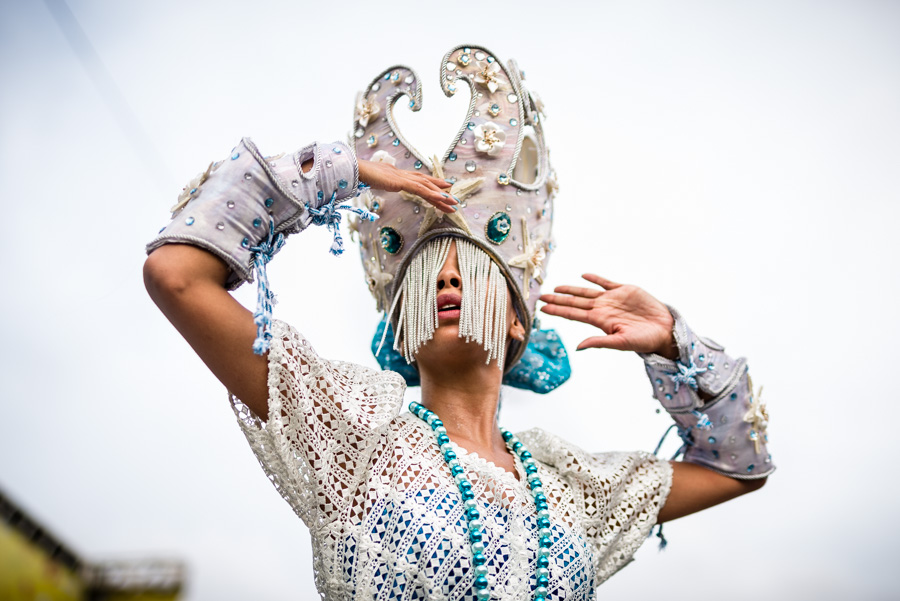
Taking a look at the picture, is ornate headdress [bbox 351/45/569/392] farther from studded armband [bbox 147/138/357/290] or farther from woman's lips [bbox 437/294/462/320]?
studded armband [bbox 147/138/357/290]

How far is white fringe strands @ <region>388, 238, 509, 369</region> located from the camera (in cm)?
215

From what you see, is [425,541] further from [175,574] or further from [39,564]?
[39,564]

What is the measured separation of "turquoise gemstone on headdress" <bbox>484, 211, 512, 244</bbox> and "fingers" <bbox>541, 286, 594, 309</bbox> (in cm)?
21

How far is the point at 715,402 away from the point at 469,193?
0.93 m

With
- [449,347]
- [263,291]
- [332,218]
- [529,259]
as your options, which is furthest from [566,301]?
[263,291]

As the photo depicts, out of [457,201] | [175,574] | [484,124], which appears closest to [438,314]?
[457,201]

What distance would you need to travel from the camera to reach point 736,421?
241 centimetres

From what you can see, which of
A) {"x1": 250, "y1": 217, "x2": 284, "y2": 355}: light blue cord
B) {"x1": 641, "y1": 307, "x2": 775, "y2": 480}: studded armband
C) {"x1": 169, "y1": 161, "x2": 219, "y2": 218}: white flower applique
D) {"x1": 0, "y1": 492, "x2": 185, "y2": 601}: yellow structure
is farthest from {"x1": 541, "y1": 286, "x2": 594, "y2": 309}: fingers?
{"x1": 0, "y1": 492, "x2": 185, "y2": 601}: yellow structure

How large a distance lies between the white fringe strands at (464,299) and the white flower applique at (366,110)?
41 centimetres

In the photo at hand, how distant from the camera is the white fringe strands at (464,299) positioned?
2148mm

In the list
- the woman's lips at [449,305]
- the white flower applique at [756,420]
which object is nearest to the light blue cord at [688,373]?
the white flower applique at [756,420]

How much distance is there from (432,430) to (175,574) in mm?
1449

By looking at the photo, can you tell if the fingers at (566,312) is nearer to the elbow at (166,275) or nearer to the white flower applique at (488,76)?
the white flower applique at (488,76)

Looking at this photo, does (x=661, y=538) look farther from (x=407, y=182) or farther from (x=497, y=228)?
(x=407, y=182)
